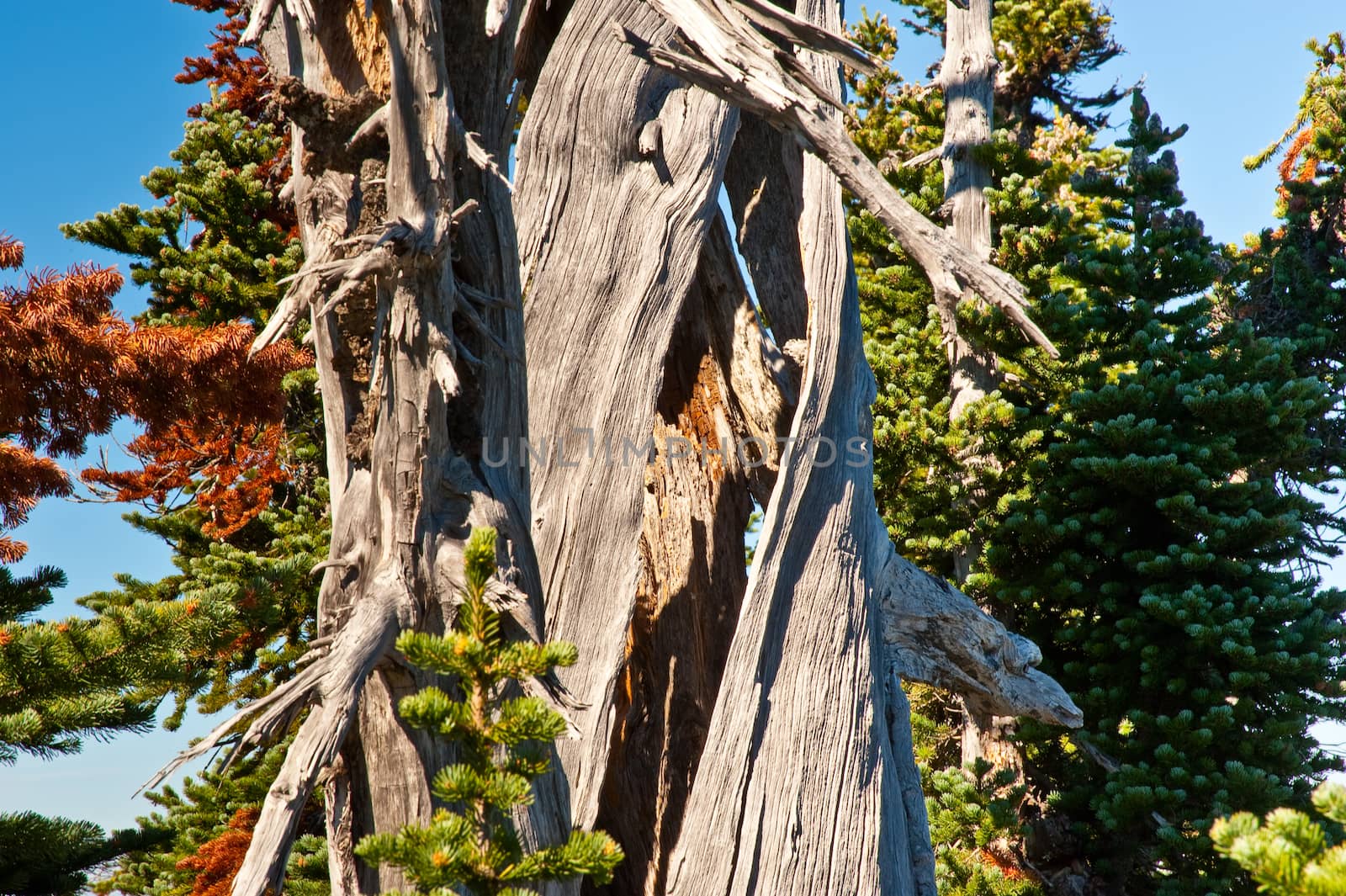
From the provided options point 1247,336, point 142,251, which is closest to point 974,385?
point 1247,336

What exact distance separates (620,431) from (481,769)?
209 centimetres

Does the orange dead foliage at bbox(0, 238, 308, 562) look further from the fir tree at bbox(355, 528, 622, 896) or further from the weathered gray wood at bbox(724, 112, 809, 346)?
the fir tree at bbox(355, 528, 622, 896)

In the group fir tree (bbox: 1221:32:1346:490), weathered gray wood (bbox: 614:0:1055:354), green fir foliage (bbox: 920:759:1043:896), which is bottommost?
green fir foliage (bbox: 920:759:1043:896)

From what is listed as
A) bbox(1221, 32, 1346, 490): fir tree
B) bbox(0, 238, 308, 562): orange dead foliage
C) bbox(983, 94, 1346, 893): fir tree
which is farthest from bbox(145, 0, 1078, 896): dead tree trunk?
bbox(1221, 32, 1346, 490): fir tree

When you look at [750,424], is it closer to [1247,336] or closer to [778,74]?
[778,74]

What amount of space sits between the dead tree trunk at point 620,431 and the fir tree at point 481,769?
217 millimetres

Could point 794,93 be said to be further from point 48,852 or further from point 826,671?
point 48,852

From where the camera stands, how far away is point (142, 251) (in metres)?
9.49

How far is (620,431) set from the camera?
4215 millimetres

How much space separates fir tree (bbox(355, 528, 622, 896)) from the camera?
2.21m

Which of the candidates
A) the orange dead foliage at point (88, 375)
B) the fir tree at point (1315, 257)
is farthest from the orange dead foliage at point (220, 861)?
the fir tree at point (1315, 257)

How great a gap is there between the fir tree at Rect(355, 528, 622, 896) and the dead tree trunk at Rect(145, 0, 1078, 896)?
0.71ft

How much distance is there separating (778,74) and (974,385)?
7103mm

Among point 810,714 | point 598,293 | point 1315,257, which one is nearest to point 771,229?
point 598,293
